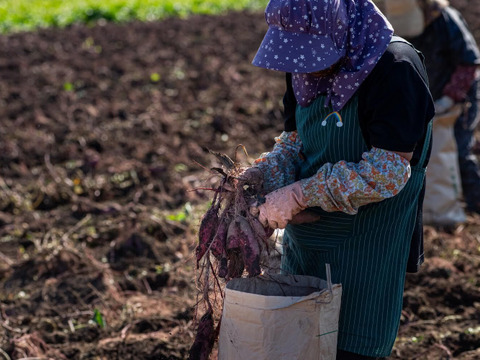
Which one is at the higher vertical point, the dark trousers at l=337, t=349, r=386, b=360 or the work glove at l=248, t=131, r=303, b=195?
the work glove at l=248, t=131, r=303, b=195

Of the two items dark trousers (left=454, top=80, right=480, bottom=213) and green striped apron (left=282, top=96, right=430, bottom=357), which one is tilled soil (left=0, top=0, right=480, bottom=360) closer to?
dark trousers (left=454, top=80, right=480, bottom=213)

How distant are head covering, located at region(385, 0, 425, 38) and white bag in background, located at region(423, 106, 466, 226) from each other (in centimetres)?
59

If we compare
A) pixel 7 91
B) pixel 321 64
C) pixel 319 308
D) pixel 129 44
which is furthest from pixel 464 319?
pixel 129 44

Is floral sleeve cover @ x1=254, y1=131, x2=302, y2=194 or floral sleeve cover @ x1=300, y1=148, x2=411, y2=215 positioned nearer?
floral sleeve cover @ x1=300, y1=148, x2=411, y2=215

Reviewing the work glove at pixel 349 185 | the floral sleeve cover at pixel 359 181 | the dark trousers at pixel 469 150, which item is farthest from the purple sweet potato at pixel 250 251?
the dark trousers at pixel 469 150

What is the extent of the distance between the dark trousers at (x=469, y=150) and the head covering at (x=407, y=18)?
65 cm

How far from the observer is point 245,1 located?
58.0ft

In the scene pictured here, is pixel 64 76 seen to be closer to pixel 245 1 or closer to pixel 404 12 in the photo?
pixel 404 12

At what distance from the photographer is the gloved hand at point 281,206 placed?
2.33 m

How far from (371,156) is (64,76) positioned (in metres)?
7.86

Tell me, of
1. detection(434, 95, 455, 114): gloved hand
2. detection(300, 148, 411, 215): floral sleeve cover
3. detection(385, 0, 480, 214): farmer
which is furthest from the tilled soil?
detection(385, 0, 480, 214): farmer

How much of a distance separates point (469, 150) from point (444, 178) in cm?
41

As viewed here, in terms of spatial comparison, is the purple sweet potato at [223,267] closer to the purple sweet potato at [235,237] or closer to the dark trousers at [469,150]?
the purple sweet potato at [235,237]

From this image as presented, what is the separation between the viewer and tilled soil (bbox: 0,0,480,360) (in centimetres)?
372
